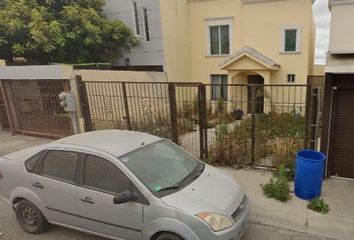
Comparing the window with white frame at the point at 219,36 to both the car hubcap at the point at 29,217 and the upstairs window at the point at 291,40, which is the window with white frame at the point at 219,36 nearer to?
the upstairs window at the point at 291,40

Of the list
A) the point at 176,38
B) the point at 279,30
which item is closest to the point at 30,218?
the point at 176,38

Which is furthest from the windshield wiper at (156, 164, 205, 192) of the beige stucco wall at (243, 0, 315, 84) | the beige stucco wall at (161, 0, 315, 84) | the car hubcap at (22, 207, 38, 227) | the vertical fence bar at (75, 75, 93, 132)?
the beige stucco wall at (243, 0, 315, 84)

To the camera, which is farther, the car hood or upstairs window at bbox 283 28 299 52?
upstairs window at bbox 283 28 299 52

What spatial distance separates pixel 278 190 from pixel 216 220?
2362 mm

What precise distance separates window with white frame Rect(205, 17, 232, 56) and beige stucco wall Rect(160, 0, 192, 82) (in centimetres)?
129

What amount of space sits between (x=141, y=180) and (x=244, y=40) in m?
13.2

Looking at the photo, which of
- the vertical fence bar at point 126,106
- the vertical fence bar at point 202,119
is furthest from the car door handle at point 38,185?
the vertical fence bar at point 126,106

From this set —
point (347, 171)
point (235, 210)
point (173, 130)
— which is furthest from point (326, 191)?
point (173, 130)

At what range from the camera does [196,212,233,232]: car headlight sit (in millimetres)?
3203

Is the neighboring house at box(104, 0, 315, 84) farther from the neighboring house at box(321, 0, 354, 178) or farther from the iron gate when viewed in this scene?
the neighboring house at box(321, 0, 354, 178)

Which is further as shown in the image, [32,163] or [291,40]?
[291,40]

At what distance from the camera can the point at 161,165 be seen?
3889mm

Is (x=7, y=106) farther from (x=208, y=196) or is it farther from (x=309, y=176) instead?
(x=309, y=176)

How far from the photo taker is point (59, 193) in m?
3.96
